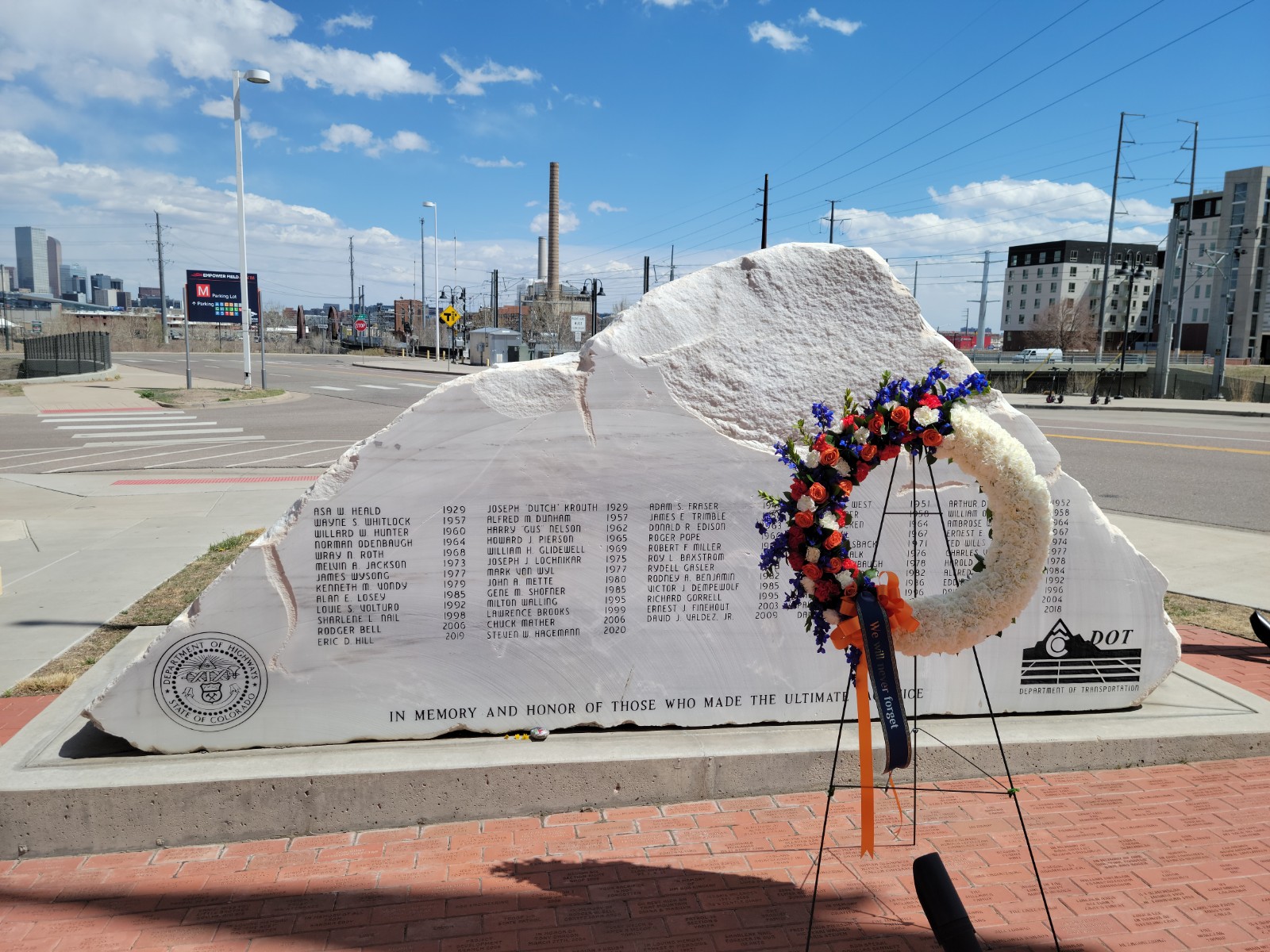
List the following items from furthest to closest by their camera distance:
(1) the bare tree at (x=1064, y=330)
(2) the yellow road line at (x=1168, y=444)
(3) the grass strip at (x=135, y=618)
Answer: (1) the bare tree at (x=1064, y=330) < (2) the yellow road line at (x=1168, y=444) < (3) the grass strip at (x=135, y=618)

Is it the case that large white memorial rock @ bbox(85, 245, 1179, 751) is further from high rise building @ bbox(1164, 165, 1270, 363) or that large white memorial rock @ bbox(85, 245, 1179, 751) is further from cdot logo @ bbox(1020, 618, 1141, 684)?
Answer: high rise building @ bbox(1164, 165, 1270, 363)

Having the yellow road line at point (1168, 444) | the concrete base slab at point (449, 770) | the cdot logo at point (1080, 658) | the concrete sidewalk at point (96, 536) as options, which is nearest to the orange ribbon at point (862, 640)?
the concrete base slab at point (449, 770)

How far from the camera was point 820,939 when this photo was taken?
3.22m

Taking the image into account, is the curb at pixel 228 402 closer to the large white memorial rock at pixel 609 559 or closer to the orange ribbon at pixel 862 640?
the large white memorial rock at pixel 609 559

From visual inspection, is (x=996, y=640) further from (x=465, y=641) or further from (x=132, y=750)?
(x=132, y=750)

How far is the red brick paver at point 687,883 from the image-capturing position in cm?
322

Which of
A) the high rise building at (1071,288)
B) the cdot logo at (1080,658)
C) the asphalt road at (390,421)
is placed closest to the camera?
the cdot logo at (1080,658)

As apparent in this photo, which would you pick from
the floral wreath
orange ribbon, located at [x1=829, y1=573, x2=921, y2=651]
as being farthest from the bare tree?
orange ribbon, located at [x1=829, y1=573, x2=921, y2=651]

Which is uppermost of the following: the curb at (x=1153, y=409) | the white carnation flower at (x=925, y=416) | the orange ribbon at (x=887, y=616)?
the white carnation flower at (x=925, y=416)

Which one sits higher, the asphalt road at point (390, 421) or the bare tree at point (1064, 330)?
the bare tree at point (1064, 330)

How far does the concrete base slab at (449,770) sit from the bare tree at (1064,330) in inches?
2868

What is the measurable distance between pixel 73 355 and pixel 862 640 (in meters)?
37.5

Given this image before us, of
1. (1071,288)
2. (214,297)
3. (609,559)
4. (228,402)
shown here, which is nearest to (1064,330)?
(1071,288)

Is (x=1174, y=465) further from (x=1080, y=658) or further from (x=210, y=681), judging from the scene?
(x=210, y=681)
